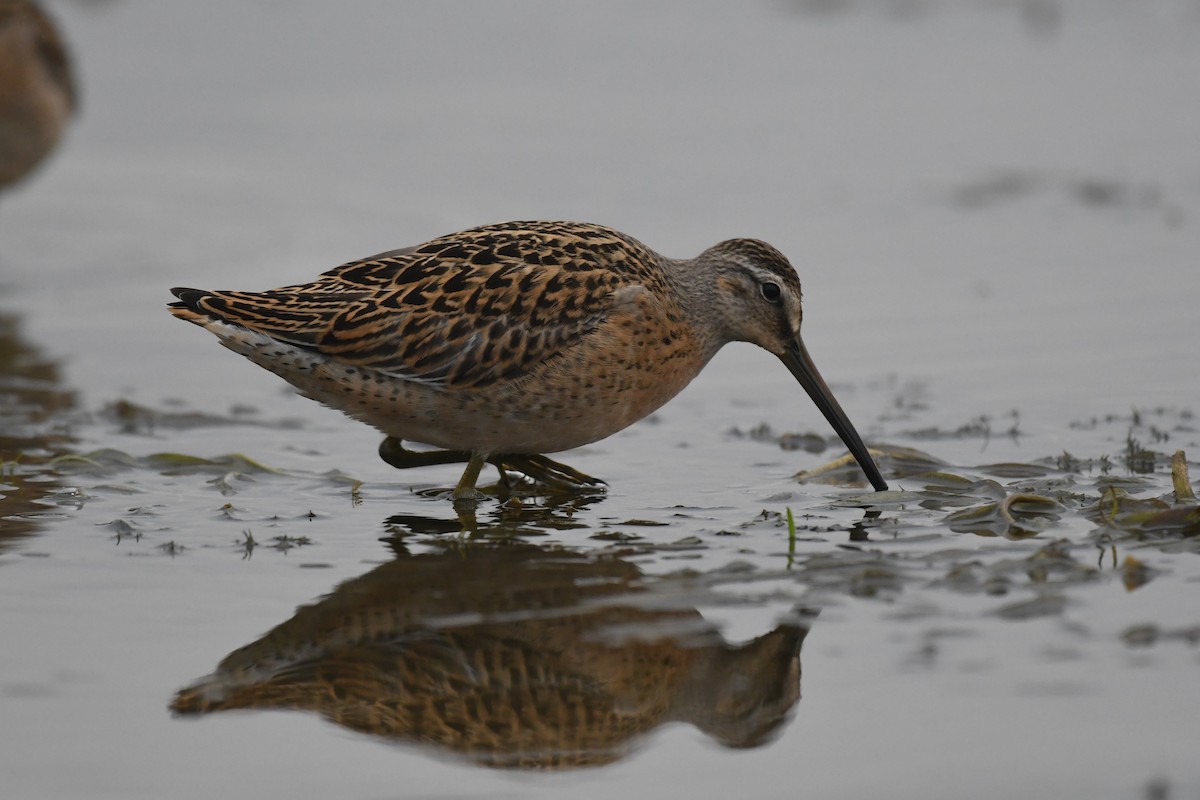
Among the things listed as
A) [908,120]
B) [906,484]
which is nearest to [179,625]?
[906,484]

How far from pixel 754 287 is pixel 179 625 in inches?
110

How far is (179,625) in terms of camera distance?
185 inches

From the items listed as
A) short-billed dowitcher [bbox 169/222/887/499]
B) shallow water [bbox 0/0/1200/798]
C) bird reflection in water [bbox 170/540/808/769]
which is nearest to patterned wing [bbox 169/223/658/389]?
short-billed dowitcher [bbox 169/222/887/499]


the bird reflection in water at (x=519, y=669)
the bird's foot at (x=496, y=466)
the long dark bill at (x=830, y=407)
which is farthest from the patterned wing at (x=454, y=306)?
the bird reflection in water at (x=519, y=669)

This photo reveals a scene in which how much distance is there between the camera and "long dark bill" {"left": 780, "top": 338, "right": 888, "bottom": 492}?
6.19m

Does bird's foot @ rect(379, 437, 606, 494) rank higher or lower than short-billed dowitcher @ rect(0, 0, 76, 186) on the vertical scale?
lower

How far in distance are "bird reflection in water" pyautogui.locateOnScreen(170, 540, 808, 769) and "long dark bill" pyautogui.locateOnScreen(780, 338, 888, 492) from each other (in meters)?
1.45

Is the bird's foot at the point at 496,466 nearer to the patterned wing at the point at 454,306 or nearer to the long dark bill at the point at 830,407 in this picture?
the patterned wing at the point at 454,306

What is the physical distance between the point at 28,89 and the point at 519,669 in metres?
6.99

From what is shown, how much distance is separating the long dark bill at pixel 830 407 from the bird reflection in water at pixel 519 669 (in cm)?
145

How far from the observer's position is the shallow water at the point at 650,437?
404 centimetres

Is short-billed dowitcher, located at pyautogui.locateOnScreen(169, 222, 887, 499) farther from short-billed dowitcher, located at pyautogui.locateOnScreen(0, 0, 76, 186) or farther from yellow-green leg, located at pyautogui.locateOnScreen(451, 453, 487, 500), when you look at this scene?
short-billed dowitcher, located at pyautogui.locateOnScreen(0, 0, 76, 186)

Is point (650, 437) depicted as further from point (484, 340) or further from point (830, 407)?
point (484, 340)

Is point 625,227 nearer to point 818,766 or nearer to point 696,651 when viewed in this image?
point 696,651
